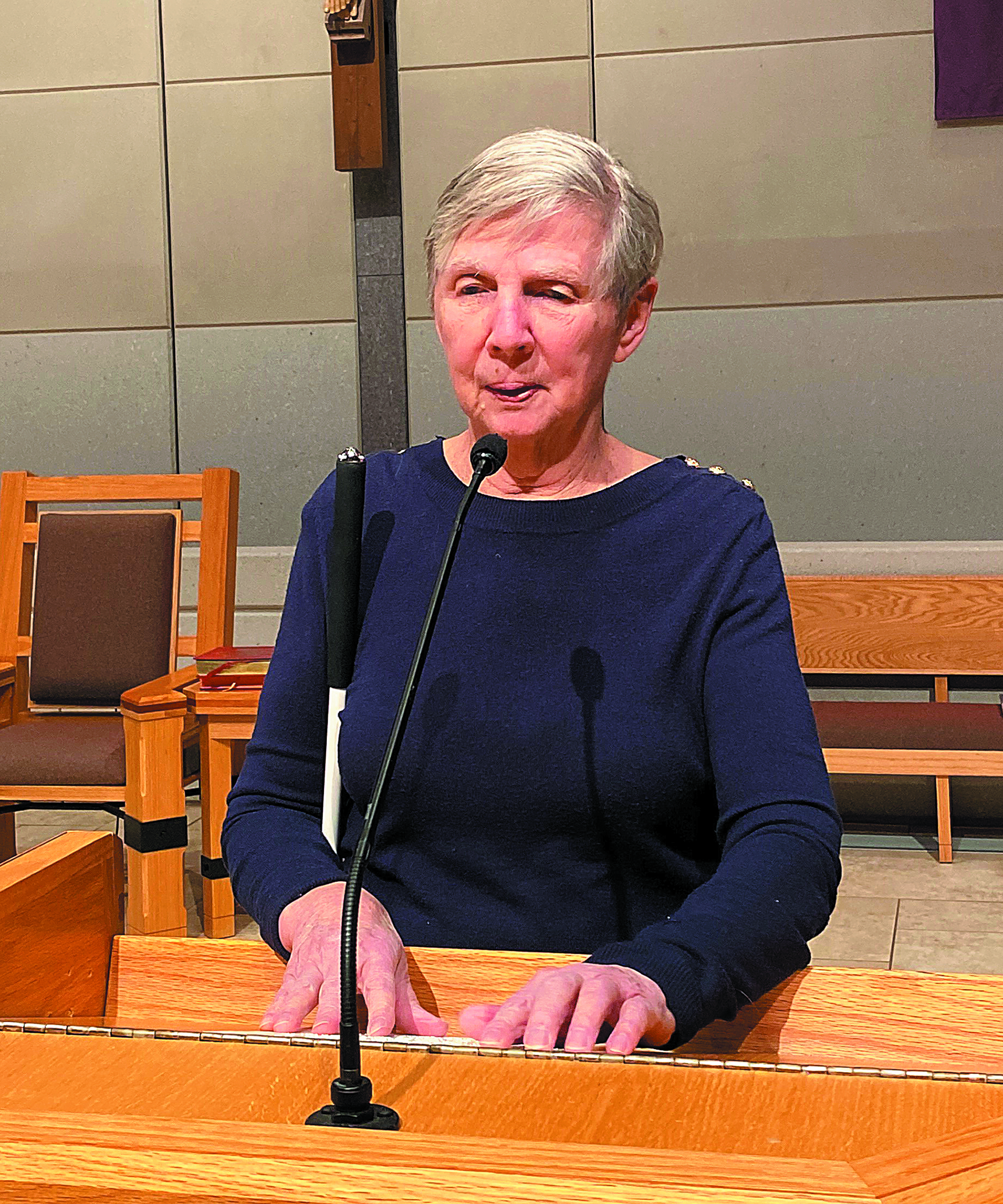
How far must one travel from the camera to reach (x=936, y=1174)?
503mm

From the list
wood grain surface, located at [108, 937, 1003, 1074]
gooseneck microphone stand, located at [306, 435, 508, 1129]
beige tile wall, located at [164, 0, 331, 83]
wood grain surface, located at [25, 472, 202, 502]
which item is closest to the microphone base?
gooseneck microphone stand, located at [306, 435, 508, 1129]

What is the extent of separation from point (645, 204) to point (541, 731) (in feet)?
1.62

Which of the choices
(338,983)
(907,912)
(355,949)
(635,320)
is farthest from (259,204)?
(355,949)

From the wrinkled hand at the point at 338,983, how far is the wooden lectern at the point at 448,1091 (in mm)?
37

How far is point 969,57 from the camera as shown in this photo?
4.46 meters

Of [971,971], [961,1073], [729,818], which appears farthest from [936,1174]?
[971,971]

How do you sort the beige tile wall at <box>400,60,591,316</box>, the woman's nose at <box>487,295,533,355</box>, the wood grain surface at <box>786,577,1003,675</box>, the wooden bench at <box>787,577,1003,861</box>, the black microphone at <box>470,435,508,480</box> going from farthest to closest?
the beige tile wall at <box>400,60,591,316</box>
the wood grain surface at <box>786,577,1003,675</box>
the wooden bench at <box>787,577,1003,861</box>
the woman's nose at <box>487,295,533,355</box>
the black microphone at <box>470,435,508,480</box>

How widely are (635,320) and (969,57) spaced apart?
370cm

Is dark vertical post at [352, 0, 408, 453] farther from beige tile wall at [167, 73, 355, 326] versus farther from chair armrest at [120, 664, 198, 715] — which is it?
chair armrest at [120, 664, 198, 715]

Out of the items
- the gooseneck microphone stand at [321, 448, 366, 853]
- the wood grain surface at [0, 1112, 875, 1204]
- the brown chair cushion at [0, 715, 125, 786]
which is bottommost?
the brown chair cushion at [0, 715, 125, 786]

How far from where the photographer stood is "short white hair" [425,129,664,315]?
121cm

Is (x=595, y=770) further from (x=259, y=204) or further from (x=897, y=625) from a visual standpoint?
(x=259, y=204)

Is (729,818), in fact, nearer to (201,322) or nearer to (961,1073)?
(961,1073)

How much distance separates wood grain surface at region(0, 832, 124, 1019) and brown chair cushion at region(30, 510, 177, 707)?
2754 millimetres
